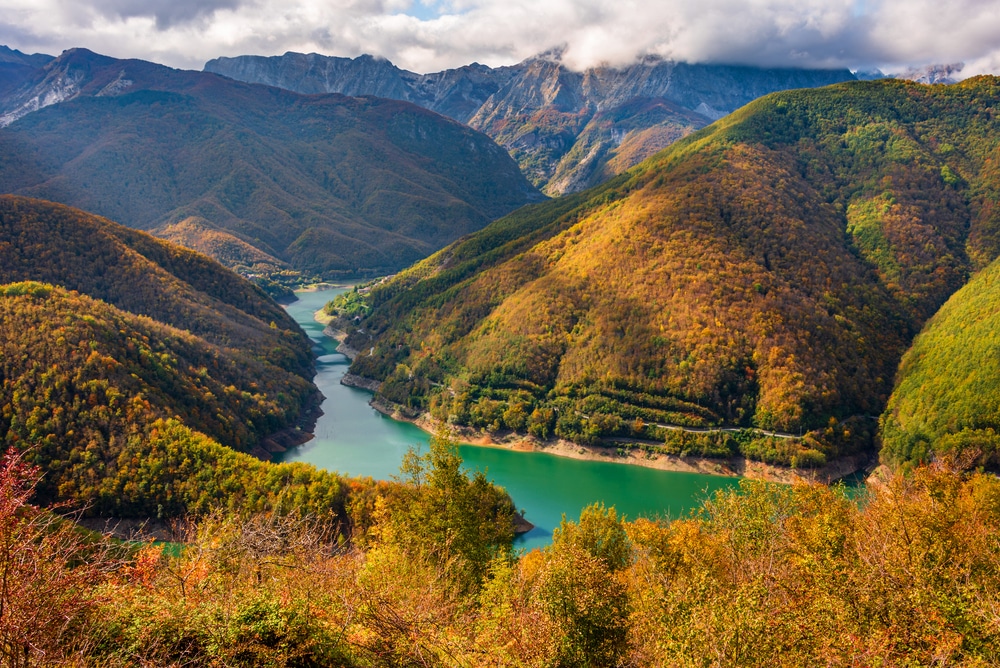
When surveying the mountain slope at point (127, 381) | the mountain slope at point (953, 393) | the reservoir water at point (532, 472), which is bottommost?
the reservoir water at point (532, 472)

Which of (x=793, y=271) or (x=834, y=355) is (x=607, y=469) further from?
(x=793, y=271)

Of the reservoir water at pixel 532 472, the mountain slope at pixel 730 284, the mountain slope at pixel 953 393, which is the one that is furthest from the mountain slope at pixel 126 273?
the mountain slope at pixel 953 393

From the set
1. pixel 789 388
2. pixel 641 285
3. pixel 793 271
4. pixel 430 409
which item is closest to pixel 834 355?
pixel 789 388

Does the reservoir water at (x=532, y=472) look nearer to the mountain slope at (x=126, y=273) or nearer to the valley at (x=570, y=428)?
the valley at (x=570, y=428)

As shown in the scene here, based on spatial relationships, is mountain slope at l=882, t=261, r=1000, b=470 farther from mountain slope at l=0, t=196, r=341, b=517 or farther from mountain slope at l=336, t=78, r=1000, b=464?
mountain slope at l=0, t=196, r=341, b=517

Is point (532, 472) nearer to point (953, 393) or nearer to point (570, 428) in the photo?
point (570, 428)

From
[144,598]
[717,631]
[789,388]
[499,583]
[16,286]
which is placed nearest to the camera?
[717,631]

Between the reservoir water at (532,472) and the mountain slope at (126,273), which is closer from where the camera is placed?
the reservoir water at (532,472)
